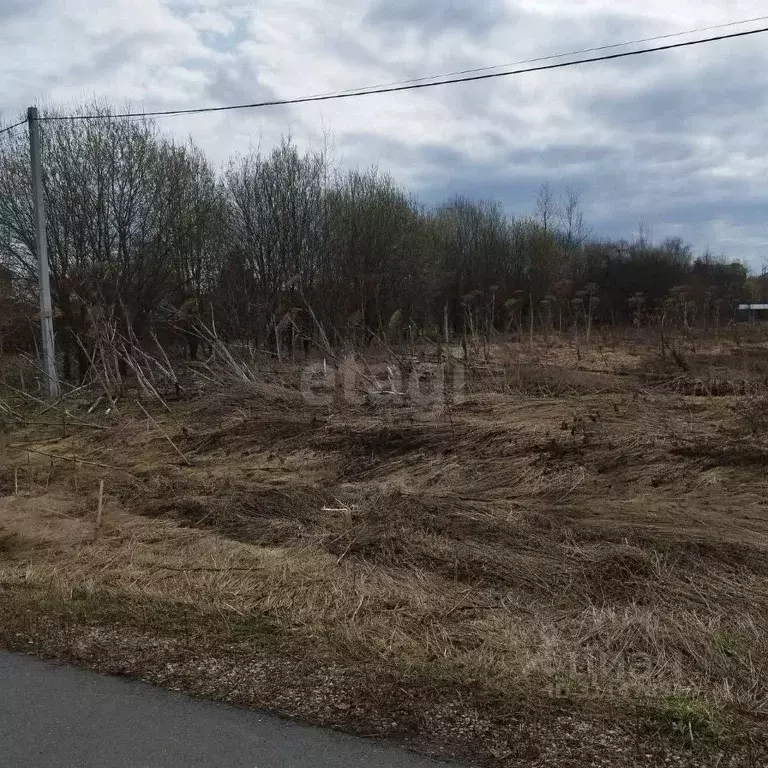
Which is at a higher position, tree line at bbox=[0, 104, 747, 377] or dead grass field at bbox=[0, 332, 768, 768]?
tree line at bbox=[0, 104, 747, 377]

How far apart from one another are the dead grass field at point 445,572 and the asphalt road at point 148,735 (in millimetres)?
135

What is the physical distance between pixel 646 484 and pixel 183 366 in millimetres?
11910

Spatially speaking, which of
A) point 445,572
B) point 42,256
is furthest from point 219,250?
point 445,572

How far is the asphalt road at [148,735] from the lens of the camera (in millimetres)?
2807

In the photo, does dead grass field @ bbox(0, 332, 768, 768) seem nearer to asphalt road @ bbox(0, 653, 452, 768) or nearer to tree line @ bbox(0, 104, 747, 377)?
asphalt road @ bbox(0, 653, 452, 768)

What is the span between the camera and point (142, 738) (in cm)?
297

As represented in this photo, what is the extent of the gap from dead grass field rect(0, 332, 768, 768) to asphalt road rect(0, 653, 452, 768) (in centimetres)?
14

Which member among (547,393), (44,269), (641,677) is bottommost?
(641,677)

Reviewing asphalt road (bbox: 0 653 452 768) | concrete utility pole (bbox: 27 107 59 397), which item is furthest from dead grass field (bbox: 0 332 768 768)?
concrete utility pole (bbox: 27 107 59 397)

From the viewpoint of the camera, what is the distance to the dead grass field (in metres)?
3.11

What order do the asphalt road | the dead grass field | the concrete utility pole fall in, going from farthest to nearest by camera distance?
the concrete utility pole
the dead grass field
the asphalt road

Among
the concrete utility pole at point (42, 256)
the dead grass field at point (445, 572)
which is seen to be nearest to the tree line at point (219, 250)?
the concrete utility pole at point (42, 256)

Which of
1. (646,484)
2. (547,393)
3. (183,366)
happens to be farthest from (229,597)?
(183,366)

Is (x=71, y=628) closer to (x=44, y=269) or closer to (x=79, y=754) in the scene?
(x=79, y=754)
